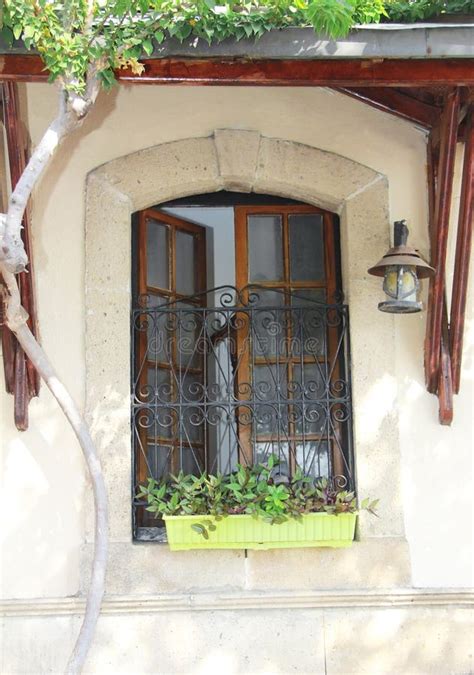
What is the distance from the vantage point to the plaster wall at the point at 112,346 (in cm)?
513

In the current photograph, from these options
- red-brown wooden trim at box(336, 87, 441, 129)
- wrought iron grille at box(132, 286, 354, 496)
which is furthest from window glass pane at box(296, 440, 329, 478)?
red-brown wooden trim at box(336, 87, 441, 129)

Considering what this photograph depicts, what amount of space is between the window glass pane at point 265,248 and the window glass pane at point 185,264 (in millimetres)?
375

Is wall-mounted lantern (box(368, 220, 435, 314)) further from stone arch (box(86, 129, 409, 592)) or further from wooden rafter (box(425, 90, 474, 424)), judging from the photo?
stone arch (box(86, 129, 409, 592))

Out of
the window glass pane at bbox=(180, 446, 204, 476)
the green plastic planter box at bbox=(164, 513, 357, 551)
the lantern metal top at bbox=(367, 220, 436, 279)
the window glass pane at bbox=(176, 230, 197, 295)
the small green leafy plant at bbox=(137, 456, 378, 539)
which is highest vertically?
the window glass pane at bbox=(176, 230, 197, 295)

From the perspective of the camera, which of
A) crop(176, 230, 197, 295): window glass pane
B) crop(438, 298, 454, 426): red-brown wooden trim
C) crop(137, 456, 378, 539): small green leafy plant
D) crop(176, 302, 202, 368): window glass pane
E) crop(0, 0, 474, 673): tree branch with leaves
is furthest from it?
crop(176, 230, 197, 295): window glass pane

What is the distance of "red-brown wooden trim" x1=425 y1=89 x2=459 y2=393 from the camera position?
4.96 m

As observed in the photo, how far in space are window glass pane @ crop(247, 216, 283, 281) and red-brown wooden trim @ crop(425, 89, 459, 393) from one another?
901 millimetres

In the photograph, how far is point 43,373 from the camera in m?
4.38

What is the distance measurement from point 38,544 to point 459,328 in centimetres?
236

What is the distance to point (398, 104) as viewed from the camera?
5.43 meters

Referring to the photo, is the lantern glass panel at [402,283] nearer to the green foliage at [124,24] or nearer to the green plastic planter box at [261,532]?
the green plastic planter box at [261,532]

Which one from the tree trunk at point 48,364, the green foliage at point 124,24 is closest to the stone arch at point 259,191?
the tree trunk at point 48,364

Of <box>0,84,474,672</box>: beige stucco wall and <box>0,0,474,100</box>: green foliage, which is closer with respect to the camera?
<box>0,0,474,100</box>: green foliage

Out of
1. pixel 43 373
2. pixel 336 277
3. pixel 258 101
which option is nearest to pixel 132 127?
pixel 258 101
